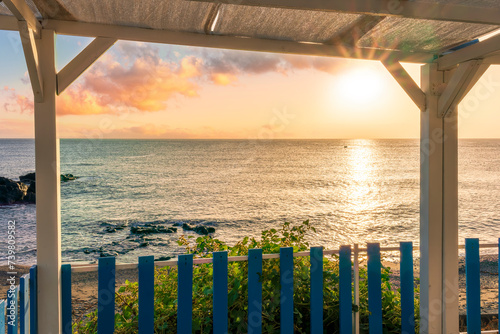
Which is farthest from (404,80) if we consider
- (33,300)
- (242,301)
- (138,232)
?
(138,232)

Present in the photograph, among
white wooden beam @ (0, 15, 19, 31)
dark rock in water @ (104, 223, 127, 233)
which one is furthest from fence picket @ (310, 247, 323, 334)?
dark rock in water @ (104, 223, 127, 233)

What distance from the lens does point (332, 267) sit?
11.1ft

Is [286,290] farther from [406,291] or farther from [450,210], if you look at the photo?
[450,210]

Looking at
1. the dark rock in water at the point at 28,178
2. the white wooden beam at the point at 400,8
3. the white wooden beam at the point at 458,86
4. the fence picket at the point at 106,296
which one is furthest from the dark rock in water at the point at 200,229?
the white wooden beam at the point at 400,8

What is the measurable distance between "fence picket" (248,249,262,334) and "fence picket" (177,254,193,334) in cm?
41

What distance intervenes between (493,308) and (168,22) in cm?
858

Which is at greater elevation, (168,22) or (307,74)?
(307,74)

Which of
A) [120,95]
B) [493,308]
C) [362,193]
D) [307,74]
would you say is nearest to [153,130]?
[120,95]

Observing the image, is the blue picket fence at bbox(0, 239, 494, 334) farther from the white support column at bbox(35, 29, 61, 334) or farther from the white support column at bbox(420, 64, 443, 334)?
the white support column at bbox(420, 64, 443, 334)

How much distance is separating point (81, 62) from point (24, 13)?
0.47 metres

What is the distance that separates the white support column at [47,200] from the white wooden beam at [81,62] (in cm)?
5

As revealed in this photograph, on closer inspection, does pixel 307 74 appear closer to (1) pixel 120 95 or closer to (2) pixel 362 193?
(2) pixel 362 193

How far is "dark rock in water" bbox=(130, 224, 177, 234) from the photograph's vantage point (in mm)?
24219

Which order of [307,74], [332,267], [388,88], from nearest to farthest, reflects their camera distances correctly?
[332,267]
[388,88]
[307,74]
